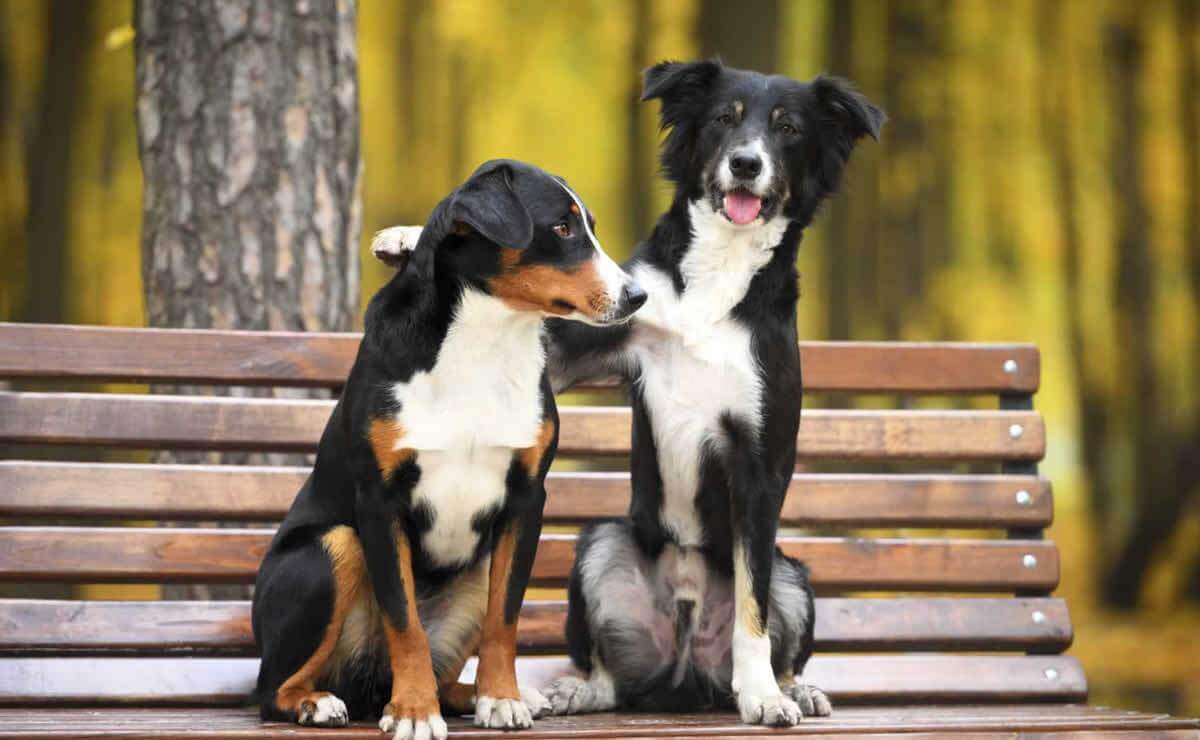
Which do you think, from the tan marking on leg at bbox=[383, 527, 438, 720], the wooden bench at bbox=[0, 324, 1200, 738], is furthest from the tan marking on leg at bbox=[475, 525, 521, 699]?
the wooden bench at bbox=[0, 324, 1200, 738]

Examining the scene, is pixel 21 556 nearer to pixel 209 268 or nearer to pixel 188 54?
pixel 209 268

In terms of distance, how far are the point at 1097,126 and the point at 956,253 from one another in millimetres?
923

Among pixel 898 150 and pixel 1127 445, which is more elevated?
pixel 898 150

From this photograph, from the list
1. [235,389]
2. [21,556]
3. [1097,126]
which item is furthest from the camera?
[1097,126]

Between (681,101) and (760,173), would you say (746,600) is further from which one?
(681,101)

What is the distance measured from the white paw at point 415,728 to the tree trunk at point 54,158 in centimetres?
416

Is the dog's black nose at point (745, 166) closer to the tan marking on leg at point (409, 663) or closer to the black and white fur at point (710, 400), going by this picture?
the black and white fur at point (710, 400)

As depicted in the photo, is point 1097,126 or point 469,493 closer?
point 469,493

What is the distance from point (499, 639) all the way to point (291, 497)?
79 cm

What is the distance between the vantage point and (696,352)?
307cm

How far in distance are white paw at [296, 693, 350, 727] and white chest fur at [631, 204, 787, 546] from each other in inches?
33.3

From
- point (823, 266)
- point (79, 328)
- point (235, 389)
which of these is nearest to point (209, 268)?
point (235, 389)

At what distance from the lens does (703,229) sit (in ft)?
10.3

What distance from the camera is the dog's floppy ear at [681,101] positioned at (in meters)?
3.21
